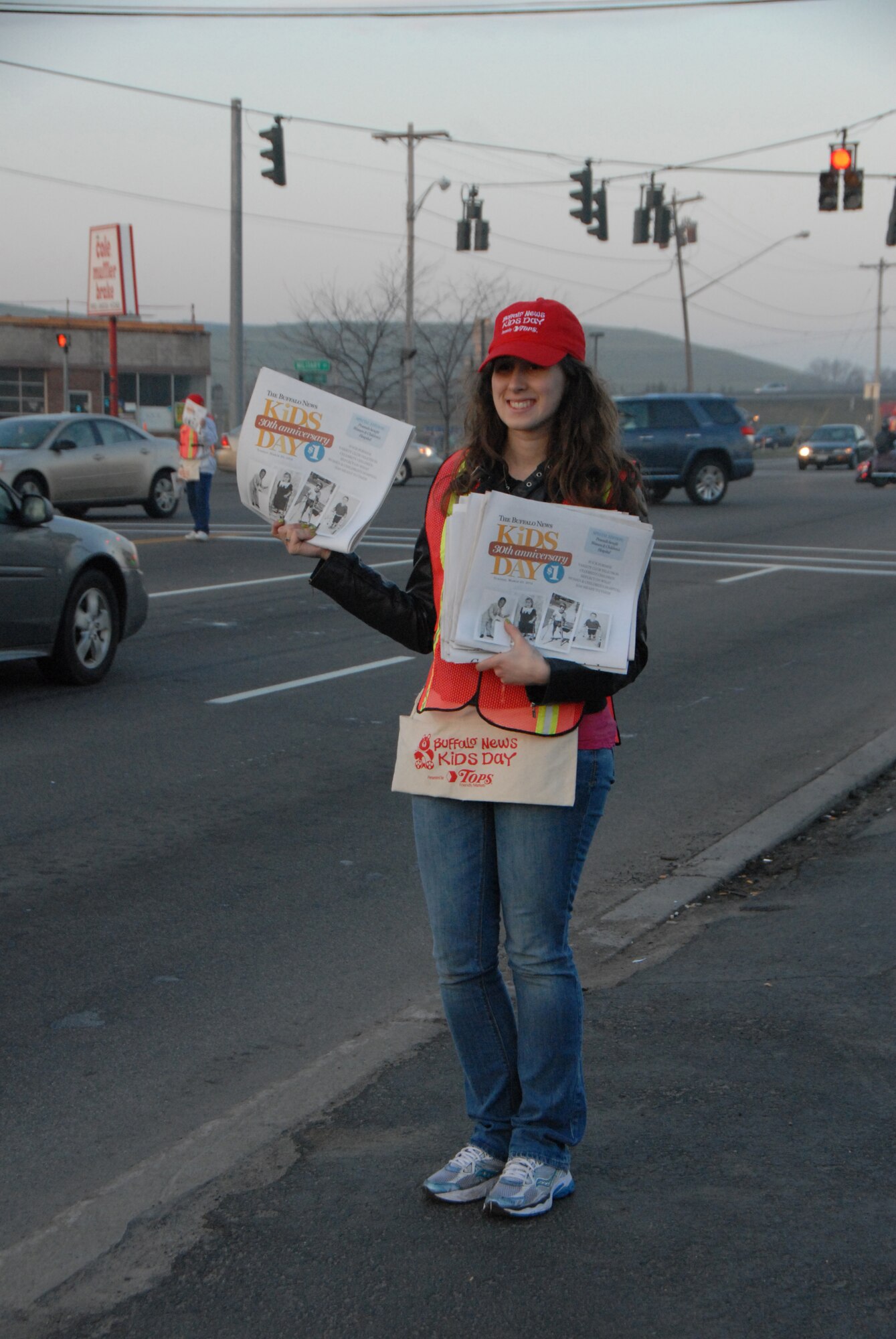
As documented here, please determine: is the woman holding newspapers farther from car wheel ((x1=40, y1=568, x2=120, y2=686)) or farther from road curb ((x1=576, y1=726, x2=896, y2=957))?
car wheel ((x1=40, y1=568, x2=120, y2=686))

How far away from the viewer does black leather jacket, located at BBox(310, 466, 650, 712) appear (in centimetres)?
295

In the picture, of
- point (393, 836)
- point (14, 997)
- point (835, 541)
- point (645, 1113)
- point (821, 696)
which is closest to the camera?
point (645, 1113)

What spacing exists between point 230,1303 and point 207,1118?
0.93m

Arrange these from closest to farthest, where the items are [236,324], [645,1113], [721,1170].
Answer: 1. [721,1170]
2. [645,1113]
3. [236,324]

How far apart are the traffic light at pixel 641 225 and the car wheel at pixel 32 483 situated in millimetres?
14581

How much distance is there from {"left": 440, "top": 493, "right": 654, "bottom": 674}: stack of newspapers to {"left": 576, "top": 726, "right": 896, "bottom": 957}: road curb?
224 centimetres

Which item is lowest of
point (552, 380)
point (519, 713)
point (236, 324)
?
point (519, 713)

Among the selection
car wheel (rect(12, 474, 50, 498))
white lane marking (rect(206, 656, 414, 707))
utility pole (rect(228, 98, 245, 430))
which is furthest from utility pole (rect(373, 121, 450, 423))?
white lane marking (rect(206, 656, 414, 707))

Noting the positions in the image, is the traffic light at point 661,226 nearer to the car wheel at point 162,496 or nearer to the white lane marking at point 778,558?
the car wheel at point 162,496

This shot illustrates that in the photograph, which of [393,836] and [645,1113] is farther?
[393,836]

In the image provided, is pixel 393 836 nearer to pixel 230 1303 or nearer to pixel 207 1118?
pixel 207 1118

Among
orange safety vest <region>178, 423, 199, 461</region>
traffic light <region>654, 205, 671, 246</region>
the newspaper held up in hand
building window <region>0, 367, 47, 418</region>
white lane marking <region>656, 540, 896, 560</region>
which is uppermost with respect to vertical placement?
traffic light <region>654, 205, 671, 246</region>

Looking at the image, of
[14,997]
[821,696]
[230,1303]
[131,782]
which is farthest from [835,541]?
[230,1303]

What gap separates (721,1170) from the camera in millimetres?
3309
